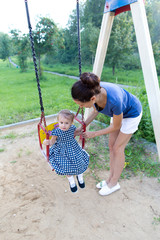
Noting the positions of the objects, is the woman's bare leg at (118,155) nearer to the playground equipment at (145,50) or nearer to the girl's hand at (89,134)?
the girl's hand at (89,134)

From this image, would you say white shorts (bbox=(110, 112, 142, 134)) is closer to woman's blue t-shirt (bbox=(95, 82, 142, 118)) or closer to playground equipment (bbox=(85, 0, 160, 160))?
woman's blue t-shirt (bbox=(95, 82, 142, 118))

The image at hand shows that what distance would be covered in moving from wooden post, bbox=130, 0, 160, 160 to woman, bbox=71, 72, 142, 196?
0.23m

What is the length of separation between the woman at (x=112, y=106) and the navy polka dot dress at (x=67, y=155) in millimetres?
258

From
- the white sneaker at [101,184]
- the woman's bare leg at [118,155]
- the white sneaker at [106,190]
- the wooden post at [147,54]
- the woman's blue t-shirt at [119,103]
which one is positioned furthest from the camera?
the white sneaker at [101,184]

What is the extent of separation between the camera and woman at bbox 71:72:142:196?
4.58 ft

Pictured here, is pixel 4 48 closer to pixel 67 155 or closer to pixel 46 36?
pixel 46 36

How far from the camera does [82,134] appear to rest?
78.1 inches

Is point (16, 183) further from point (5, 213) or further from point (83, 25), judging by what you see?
point (83, 25)

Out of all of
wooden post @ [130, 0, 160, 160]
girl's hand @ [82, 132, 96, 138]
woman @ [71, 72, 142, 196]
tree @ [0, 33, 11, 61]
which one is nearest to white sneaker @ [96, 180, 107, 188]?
woman @ [71, 72, 142, 196]

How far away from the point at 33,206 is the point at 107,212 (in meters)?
0.84

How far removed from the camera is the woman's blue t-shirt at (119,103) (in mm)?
1519

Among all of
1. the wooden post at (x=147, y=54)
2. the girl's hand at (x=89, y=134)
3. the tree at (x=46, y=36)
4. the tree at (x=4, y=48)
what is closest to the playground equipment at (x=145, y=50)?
the wooden post at (x=147, y=54)

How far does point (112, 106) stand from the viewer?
5.00 ft

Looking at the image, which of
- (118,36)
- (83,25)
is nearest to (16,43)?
(118,36)
